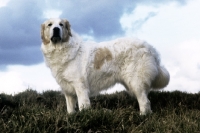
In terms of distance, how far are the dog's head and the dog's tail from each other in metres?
2.23

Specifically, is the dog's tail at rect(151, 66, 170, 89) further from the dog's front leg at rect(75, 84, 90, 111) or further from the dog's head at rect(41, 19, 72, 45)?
the dog's head at rect(41, 19, 72, 45)

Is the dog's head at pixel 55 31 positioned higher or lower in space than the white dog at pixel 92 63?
higher

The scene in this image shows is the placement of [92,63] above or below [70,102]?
above

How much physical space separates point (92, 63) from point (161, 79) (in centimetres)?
175

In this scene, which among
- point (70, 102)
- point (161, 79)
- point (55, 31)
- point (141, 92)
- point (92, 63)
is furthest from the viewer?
point (161, 79)

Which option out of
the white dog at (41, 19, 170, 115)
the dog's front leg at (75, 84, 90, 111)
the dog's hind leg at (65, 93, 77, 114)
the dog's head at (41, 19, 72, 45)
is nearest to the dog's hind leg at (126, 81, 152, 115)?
the white dog at (41, 19, 170, 115)

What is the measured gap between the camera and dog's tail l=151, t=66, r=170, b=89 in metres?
7.50

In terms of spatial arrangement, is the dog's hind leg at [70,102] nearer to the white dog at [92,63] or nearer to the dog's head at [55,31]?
the white dog at [92,63]

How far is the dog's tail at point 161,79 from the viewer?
7.50m

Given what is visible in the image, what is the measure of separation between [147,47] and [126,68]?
717mm

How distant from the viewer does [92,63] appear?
269 inches

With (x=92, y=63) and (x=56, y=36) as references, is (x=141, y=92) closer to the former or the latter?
(x=92, y=63)

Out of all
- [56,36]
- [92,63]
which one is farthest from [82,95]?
[56,36]

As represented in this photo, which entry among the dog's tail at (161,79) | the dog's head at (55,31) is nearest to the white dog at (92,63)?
the dog's head at (55,31)
